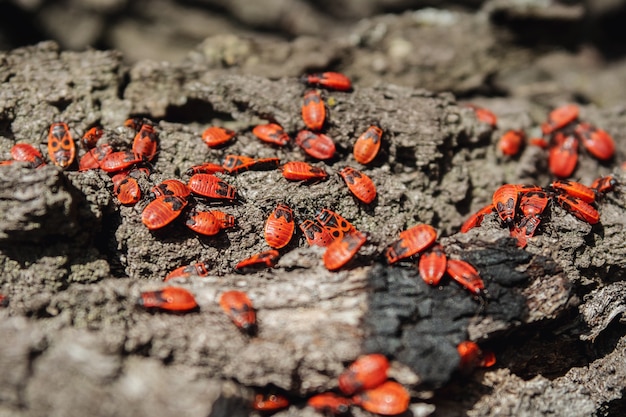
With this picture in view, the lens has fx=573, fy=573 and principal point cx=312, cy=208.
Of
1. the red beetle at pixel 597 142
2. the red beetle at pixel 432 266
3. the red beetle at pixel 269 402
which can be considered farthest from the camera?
the red beetle at pixel 597 142

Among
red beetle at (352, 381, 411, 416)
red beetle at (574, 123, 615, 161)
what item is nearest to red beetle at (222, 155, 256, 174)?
red beetle at (352, 381, 411, 416)

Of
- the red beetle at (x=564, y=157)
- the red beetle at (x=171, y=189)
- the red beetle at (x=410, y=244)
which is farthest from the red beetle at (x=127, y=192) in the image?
the red beetle at (x=564, y=157)

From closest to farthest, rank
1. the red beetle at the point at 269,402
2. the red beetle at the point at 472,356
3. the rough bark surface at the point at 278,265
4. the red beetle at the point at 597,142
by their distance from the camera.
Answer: the rough bark surface at the point at 278,265, the red beetle at the point at 269,402, the red beetle at the point at 472,356, the red beetle at the point at 597,142

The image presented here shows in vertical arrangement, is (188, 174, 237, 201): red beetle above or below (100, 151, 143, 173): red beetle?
below

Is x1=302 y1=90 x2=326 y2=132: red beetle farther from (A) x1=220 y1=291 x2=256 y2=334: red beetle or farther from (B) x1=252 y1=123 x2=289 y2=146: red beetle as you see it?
(A) x1=220 y1=291 x2=256 y2=334: red beetle

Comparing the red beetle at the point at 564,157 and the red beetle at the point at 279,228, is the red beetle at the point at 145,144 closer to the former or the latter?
the red beetle at the point at 279,228
